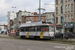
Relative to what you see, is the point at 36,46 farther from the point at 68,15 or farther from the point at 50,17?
the point at 50,17

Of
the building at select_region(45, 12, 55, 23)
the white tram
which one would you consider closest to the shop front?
the building at select_region(45, 12, 55, 23)

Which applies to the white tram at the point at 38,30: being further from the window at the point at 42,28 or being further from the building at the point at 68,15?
the building at the point at 68,15

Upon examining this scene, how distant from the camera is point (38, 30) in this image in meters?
31.7

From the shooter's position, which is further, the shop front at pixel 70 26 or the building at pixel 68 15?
the shop front at pixel 70 26

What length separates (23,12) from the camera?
88312 mm

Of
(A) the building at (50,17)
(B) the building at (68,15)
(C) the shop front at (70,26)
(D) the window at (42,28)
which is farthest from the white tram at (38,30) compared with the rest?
(A) the building at (50,17)

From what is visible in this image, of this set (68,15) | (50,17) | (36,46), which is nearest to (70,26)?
(68,15)

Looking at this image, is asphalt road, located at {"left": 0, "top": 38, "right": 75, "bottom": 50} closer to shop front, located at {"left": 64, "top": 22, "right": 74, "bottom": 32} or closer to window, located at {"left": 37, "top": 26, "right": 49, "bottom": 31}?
window, located at {"left": 37, "top": 26, "right": 49, "bottom": 31}

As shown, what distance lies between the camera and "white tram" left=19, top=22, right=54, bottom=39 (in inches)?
1184

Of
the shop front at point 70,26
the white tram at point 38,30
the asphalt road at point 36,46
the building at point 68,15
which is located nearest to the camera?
the asphalt road at point 36,46

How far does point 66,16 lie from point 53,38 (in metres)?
24.9

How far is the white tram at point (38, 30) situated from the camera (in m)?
30.1

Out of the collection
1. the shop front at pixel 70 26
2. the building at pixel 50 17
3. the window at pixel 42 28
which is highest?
the building at pixel 50 17

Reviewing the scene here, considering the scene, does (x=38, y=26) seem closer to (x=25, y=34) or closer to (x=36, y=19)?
(x=25, y=34)
